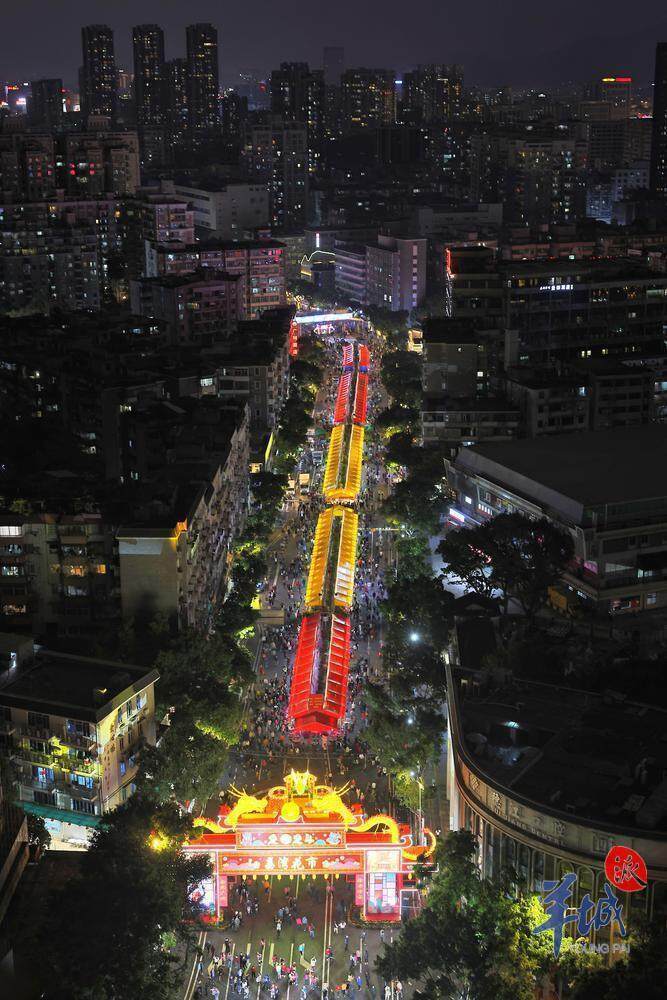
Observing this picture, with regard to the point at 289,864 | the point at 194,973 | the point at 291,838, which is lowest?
the point at 194,973

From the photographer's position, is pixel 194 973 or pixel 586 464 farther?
pixel 586 464

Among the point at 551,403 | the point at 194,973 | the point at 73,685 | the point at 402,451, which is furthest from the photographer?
the point at 402,451

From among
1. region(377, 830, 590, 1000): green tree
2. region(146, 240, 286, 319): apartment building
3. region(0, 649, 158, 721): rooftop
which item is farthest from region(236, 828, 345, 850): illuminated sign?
region(146, 240, 286, 319): apartment building

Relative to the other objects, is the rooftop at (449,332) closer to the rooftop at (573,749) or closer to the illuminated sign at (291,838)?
the rooftop at (573,749)

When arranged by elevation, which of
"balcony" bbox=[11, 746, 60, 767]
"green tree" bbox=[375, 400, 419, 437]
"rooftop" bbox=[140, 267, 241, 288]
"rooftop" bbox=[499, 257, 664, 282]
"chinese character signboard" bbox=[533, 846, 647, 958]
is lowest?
"green tree" bbox=[375, 400, 419, 437]

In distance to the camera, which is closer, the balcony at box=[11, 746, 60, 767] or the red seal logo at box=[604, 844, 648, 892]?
the red seal logo at box=[604, 844, 648, 892]

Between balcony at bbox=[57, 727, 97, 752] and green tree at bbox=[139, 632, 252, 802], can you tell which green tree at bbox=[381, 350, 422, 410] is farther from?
balcony at bbox=[57, 727, 97, 752]

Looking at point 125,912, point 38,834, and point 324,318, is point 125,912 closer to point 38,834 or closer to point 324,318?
point 38,834

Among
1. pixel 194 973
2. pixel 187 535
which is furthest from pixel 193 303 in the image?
pixel 194 973
